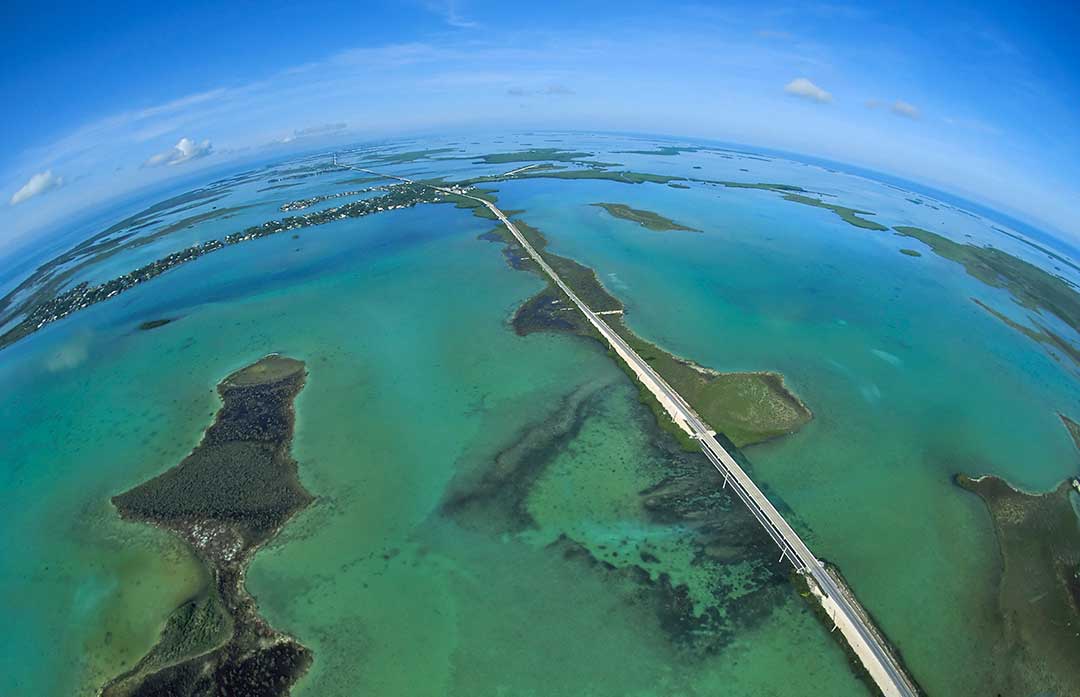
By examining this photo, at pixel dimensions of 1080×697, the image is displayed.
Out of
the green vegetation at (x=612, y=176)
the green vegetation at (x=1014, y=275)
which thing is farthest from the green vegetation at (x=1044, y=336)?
the green vegetation at (x=612, y=176)

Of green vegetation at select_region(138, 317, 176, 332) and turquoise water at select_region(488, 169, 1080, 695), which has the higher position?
turquoise water at select_region(488, 169, 1080, 695)

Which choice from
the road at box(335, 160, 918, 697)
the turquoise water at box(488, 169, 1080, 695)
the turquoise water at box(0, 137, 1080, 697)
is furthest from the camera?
the turquoise water at box(488, 169, 1080, 695)

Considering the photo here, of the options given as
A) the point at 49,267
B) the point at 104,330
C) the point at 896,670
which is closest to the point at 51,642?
the point at 896,670

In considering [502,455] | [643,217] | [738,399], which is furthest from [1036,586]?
[643,217]

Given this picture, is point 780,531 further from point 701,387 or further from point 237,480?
point 237,480

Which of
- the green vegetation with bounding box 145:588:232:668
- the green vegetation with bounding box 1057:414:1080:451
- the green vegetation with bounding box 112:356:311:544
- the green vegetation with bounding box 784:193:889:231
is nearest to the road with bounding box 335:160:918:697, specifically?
the green vegetation with bounding box 112:356:311:544

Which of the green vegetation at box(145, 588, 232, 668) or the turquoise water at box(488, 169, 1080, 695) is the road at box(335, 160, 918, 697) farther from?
the green vegetation at box(145, 588, 232, 668)

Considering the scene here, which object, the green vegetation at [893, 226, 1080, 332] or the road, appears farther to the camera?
the green vegetation at [893, 226, 1080, 332]

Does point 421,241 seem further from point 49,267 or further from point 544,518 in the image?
point 49,267

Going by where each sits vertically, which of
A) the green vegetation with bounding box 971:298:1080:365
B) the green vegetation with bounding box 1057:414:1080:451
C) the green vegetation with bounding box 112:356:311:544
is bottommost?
the green vegetation with bounding box 112:356:311:544
